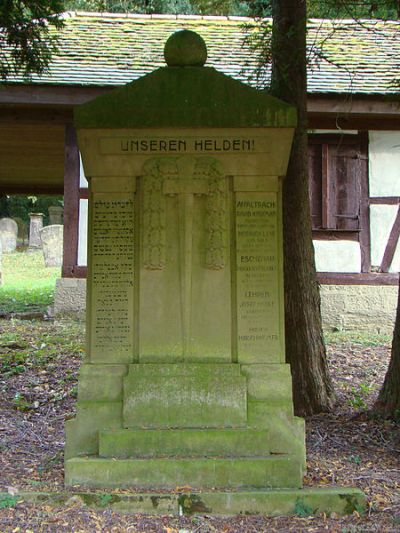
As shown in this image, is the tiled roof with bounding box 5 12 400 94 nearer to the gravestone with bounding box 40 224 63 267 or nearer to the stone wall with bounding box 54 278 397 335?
the stone wall with bounding box 54 278 397 335

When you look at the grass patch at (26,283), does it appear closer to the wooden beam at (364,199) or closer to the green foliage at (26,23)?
the wooden beam at (364,199)

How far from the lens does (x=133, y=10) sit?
21281mm

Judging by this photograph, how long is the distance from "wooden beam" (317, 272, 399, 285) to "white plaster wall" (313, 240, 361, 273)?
9cm

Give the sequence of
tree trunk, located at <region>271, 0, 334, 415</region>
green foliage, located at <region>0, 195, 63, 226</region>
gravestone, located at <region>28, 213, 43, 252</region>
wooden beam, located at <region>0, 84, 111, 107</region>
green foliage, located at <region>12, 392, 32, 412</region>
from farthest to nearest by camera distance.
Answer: green foliage, located at <region>0, 195, 63, 226</region> → gravestone, located at <region>28, 213, 43, 252</region> → wooden beam, located at <region>0, 84, 111, 107</region> → green foliage, located at <region>12, 392, 32, 412</region> → tree trunk, located at <region>271, 0, 334, 415</region>

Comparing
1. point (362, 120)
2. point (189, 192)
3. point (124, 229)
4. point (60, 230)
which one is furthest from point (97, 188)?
point (60, 230)

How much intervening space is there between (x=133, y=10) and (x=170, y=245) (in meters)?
19.2

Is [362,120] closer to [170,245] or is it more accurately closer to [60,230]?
[170,245]

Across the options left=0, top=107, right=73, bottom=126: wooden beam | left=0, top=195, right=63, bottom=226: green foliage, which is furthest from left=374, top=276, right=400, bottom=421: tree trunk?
left=0, top=195, right=63, bottom=226: green foliage

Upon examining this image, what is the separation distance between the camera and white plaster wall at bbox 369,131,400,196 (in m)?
10.7

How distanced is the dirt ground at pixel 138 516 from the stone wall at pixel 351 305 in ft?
4.36

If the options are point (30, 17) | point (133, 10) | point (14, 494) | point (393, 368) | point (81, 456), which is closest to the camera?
point (14, 494)

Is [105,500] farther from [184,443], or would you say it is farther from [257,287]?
[257,287]

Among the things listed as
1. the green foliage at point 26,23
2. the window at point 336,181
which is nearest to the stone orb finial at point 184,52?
the green foliage at point 26,23

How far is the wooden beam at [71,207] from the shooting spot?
34.8 feet
